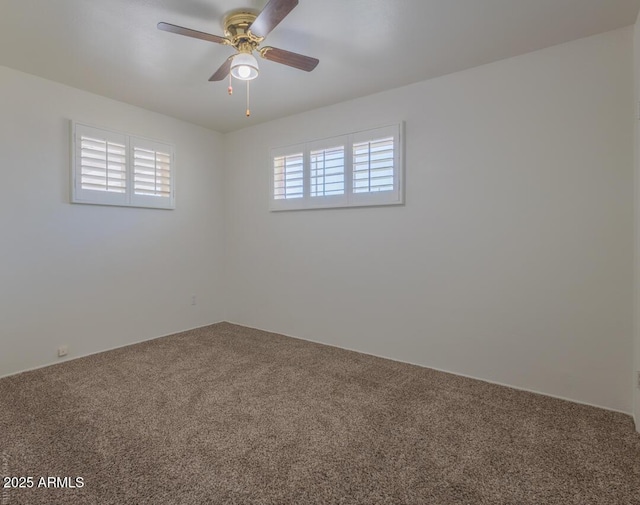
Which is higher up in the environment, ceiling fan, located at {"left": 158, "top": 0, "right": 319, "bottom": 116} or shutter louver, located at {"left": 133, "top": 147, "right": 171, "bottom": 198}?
ceiling fan, located at {"left": 158, "top": 0, "right": 319, "bottom": 116}

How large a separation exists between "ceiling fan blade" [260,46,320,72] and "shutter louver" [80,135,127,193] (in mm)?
2070

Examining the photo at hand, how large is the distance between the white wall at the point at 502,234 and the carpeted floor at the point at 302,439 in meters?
0.33

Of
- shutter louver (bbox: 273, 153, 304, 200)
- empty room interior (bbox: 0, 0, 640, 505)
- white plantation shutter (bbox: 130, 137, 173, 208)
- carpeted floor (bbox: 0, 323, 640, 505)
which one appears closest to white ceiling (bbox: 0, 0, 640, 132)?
empty room interior (bbox: 0, 0, 640, 505)

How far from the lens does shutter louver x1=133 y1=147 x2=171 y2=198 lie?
3551 millimetres

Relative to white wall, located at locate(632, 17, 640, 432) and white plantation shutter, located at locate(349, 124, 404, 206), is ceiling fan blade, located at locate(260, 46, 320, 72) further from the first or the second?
white wall, located at locate(632, 17, 640, 432)

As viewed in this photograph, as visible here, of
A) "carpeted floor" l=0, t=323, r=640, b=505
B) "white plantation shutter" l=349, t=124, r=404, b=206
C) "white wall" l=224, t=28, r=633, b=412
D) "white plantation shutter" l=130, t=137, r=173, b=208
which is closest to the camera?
"carpeted floor" l=0, t=323, r=640, b=505

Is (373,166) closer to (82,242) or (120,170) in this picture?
(120,170)

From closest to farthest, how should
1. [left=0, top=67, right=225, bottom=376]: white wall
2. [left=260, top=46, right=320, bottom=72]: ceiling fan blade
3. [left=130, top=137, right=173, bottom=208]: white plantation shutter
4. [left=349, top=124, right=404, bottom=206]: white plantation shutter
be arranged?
[left=260, top=46, right=320, bottom=72]: ceiling fan blade
[left=0, top=67, right=225, bottom=376]: white wall
[left=349, top=124, right=404, bottom=206]: white plantation shutter
[left=130, top=137, right=173, bottom=208]: white plantation shutter

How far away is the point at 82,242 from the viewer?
3191 mm

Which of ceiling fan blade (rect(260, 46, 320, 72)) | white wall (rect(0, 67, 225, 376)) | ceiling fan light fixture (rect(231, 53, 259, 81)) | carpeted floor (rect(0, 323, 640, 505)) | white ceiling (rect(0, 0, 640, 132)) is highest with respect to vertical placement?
white ceiling (rect(0, 0, 640, 132))

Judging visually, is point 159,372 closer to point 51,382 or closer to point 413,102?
point 51,382

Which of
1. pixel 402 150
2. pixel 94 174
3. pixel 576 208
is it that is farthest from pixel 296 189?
pixel 576 208

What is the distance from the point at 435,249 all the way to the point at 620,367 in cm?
145

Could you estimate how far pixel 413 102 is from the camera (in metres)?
3.01
